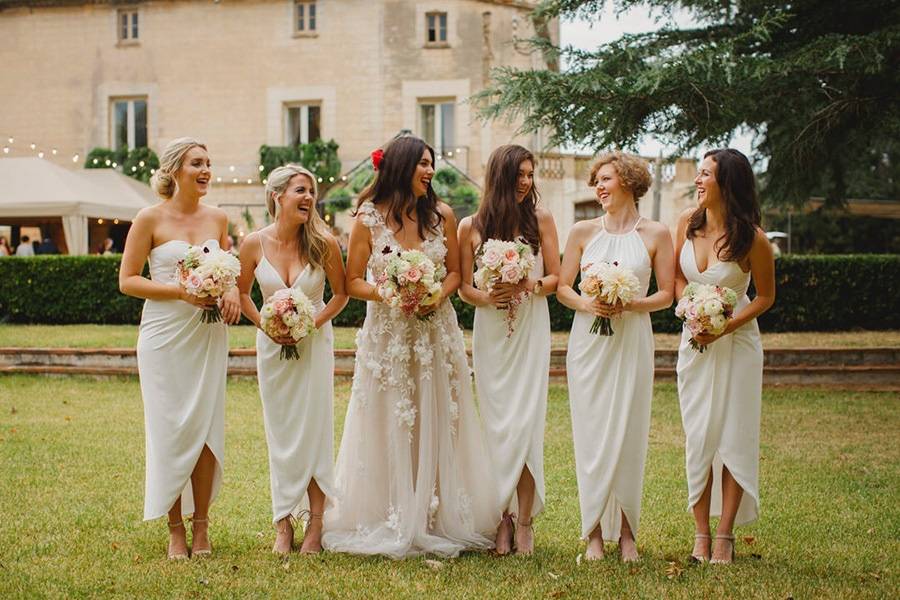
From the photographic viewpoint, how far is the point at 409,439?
5.70 m

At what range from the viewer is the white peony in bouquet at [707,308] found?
5.10 meters

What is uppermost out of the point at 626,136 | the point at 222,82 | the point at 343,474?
the point at 222,82

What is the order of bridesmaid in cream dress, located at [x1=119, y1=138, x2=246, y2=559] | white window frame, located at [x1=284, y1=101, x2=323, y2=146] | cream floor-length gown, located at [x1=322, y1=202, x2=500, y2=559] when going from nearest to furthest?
bridesmaid in cream dress, located at [x1=119, y1=138, x2=246, y2=559] → cream floor-length gown, located at [x1=322, y1=202, x2=500, y2=559] → white window frame, located at [x1=284, y1=101, x2=323, y2=146]

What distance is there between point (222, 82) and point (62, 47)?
5065 mm

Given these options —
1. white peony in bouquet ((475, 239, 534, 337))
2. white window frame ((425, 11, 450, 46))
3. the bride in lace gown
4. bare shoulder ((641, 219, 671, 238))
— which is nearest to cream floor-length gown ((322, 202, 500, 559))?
the bride in lace gown

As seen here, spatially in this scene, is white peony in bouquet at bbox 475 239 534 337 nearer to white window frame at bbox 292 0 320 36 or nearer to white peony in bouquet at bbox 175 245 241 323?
white peony in bouquet at bbox 175 245 241 323

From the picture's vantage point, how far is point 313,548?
556 centimetres

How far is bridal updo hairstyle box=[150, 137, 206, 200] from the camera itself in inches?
220

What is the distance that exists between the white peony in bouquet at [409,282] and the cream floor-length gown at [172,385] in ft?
3.50

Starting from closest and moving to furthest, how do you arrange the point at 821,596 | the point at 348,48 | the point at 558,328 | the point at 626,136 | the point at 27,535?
the point at 821,596
the point at 27,535
the point at 626,136
the point at 558,328
the point at 348,48

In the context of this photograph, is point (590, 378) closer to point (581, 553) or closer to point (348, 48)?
point (581, 553)

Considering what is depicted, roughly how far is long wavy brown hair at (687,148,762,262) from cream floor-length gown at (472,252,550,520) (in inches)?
42.7

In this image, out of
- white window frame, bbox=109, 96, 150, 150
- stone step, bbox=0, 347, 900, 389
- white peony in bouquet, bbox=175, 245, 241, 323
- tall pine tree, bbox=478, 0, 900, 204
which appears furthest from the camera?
white window frame, bbox=109, 96, 150, 150

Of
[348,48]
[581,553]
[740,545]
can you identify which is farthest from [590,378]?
[348,48]
